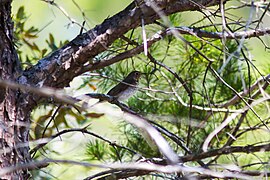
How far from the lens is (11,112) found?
3.26 feet

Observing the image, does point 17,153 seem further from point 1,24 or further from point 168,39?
point 168,39

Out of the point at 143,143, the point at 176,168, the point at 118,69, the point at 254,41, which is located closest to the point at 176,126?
the point at 143,143

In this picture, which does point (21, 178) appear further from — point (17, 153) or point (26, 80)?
point (26, 80)

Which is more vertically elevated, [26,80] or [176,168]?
[26,80]

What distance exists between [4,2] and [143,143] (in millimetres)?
699

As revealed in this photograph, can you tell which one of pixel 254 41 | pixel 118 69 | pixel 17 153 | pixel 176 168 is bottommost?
pixel 176 168

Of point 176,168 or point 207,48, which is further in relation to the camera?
point 207,48

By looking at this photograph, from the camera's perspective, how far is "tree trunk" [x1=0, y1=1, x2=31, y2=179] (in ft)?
3.19

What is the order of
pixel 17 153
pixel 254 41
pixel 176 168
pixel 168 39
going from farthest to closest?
pixel 254 41 → pixel 168 39 → pixel 17 153 → pixel 176 168

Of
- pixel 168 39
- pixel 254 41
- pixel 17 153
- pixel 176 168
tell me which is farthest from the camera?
pixel 254 41

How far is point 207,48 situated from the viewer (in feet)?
5.39

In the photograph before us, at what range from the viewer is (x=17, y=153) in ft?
3.22

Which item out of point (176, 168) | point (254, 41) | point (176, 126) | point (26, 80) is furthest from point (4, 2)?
point (254, 41)

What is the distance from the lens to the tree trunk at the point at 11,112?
3.19 feet
